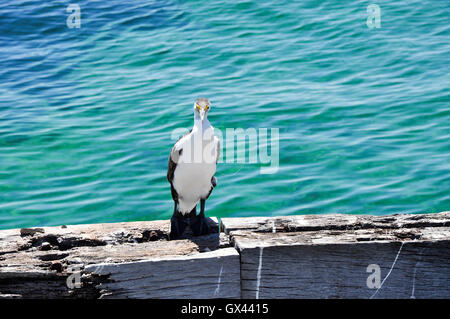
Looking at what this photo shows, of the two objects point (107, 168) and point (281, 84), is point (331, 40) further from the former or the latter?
point (107, 168)

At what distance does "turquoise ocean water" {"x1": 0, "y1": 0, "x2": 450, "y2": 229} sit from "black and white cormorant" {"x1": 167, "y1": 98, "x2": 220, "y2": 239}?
232cm

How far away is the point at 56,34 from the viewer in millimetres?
11883

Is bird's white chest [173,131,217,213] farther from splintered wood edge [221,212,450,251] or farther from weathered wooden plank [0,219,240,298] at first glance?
weathered wooden plank [0,219,240,298]

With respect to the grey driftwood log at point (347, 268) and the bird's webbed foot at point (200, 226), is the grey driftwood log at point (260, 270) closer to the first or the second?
the grey driftwood log at point (347, 268)

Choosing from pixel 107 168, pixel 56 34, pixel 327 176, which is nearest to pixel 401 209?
pixel 327 176

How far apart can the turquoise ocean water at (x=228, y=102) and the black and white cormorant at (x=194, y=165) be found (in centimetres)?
232

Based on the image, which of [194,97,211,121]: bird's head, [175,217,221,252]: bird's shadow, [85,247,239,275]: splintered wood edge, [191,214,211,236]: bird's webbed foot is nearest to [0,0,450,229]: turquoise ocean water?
[194,97,211,121]: bird's head

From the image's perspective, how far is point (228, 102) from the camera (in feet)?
28.0

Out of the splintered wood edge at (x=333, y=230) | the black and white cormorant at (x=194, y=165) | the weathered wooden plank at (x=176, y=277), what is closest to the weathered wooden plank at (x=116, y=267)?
the weathered wooden plank at (x=176, y=277)

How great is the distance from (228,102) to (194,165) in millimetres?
4822

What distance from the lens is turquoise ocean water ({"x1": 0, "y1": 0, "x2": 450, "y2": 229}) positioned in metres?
6.51

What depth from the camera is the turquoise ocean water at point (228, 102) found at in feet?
21.4

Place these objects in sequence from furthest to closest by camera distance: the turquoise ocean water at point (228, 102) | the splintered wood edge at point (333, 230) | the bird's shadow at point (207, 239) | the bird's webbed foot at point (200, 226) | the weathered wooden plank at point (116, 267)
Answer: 1. the turquoise ocean water at point (228, 102)
2. the bird's webbed foot at point (200, 226)
3. the bird's shadow at point (207, 239)
4. the splintered wood edge at point (333, 230)
5. the weathered wooden plank at point (116, 267)

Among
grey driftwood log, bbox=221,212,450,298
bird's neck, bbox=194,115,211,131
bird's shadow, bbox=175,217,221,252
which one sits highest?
bird's neck, bbox=194,115,211,131
